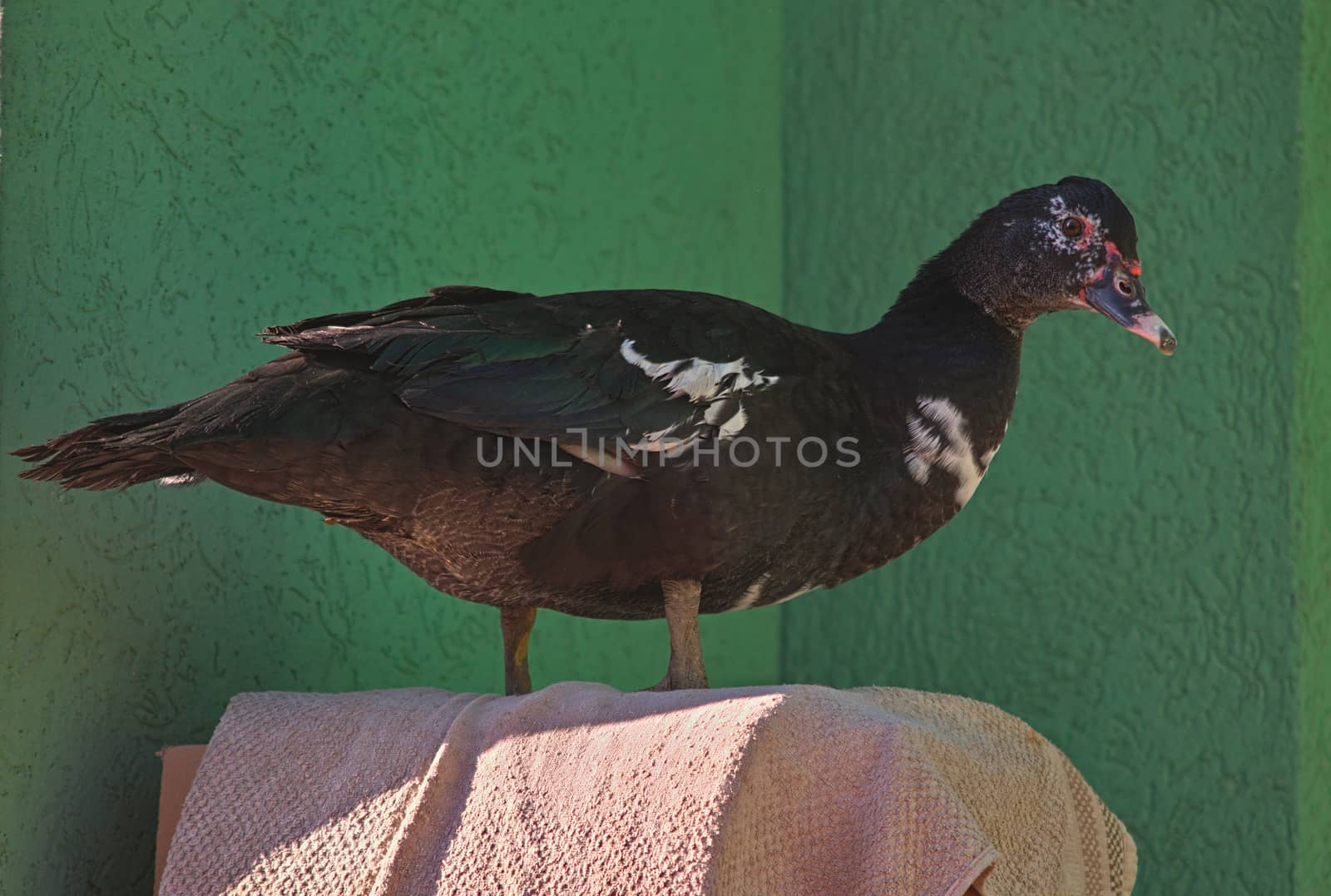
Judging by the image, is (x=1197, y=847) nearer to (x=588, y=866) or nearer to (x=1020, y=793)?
(x=1020, y=793)

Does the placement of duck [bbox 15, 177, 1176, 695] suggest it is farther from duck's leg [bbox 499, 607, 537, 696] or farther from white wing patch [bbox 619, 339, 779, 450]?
duck's leg [bbox 499, 607, 537, 696]

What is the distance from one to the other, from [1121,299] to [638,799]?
37.5 inches

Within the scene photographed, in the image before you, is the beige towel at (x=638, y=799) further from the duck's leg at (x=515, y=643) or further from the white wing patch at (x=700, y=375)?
the white wing patch at (x=700, y=375)

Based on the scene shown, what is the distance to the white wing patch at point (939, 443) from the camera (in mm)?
1850

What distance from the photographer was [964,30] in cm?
268

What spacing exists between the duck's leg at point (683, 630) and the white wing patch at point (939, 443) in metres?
0.34

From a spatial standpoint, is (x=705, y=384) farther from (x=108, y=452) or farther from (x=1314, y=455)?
(x=1314, y=455)

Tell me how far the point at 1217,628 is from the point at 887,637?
0.65m

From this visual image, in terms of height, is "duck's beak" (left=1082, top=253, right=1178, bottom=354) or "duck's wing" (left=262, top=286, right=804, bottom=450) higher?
"duck's beak" (left=1082, top=253, right=1178, bottom=354)

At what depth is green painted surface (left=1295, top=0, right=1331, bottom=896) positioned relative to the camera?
2184 millimetres

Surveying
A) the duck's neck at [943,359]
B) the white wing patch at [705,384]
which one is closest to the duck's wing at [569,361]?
the white wing patch at [705,384]

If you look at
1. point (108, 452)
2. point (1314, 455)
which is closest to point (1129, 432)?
point (1314, 455)

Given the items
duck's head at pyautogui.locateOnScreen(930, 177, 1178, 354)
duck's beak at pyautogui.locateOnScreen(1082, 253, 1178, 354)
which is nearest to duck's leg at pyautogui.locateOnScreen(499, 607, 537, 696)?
duck's head at pyautogui.locateOnScreen(930, 177, 1178, 354)

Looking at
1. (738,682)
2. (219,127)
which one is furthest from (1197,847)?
(219,127)
